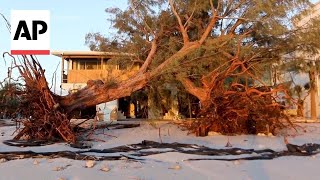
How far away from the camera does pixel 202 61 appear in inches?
544

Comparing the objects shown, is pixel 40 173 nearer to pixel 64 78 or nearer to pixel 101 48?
pixel 101 48

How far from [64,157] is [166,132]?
4.64 meters

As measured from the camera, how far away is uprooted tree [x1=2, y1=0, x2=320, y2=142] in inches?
461

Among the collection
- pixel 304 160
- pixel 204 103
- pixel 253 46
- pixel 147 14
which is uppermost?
Answer: pixel 147 14

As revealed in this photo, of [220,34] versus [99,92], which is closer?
[99,92]

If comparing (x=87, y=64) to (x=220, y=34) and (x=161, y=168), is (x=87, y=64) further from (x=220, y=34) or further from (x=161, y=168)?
(x=161, y=168)

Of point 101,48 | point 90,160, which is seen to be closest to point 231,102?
point 90,160

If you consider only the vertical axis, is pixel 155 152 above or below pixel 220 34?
below

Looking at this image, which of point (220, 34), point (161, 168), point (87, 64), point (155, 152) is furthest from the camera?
point (87, 64)

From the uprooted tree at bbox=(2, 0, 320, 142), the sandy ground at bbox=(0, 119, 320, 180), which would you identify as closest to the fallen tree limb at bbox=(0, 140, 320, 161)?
the sandy ground at bbox=(0, 119, 320, 180)

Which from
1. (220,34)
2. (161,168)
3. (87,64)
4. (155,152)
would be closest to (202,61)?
(220,34)

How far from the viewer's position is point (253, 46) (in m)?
15.3

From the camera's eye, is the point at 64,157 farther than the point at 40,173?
Yes

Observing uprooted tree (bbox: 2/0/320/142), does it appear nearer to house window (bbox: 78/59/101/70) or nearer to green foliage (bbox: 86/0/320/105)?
green foliage (bbox: 86/0/320/105)
